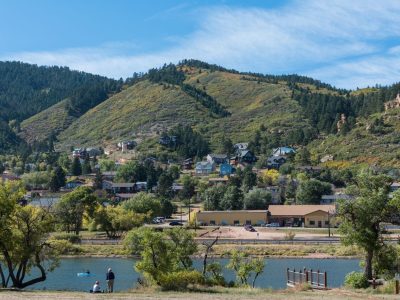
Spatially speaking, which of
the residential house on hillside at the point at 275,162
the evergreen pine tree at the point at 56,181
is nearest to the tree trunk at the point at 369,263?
the evergreen pine tree at the point at 56,181

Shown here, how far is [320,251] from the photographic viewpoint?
2835 inches

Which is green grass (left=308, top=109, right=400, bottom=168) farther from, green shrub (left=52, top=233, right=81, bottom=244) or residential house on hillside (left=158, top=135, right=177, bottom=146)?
green shrub (left=52, top=233, right=81, bottom=244)

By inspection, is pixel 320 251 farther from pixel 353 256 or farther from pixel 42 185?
pixel 42 185

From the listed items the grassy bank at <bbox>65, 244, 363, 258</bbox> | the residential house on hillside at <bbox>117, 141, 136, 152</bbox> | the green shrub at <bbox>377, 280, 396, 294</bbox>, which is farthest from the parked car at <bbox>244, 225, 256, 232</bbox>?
the residential house on hillside at <bbox>117, 141, 136, 152</bbox>

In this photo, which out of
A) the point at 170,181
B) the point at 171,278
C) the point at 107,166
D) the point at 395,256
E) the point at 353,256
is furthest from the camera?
the point at 107,166

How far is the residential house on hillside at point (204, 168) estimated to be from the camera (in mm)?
156000

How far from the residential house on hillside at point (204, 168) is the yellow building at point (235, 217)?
51.3 meters

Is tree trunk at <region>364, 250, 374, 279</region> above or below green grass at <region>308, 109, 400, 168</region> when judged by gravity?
below

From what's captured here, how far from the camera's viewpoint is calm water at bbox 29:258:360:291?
47531 mm

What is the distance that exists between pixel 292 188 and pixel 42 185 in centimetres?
5960

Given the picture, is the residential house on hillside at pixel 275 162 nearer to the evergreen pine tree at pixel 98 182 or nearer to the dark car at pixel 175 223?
the evergreen pine tree at pixel 98 182

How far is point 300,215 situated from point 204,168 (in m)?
56.4

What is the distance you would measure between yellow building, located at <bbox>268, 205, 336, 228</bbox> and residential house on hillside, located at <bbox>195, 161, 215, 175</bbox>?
166 ft

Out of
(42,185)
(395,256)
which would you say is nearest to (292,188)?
(42,185)
